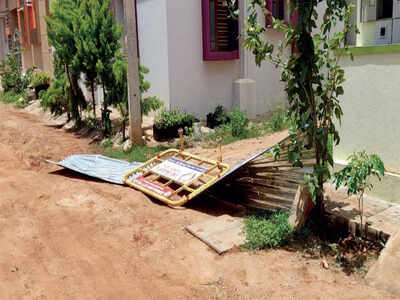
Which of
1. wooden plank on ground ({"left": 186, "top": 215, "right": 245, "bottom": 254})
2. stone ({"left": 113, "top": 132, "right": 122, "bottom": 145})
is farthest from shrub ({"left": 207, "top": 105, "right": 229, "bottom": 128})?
wooden plank on ground ({"left": 186, "top": 215, "right": 245, "bottom": 254})

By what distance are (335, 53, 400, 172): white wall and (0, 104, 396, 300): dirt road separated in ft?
5.99

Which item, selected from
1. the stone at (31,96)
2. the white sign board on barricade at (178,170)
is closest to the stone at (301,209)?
the white sign board on barricade at (178,170)

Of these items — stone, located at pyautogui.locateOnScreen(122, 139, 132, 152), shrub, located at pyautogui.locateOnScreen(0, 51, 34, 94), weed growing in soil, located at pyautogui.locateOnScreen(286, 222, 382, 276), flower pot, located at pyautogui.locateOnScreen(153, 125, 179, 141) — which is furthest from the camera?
shrub, located at pyautogui.locateOnScreen(0, 51, 34, 94)

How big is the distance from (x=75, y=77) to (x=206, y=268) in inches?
277

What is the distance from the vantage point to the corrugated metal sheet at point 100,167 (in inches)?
264

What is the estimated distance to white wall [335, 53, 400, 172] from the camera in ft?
16.3

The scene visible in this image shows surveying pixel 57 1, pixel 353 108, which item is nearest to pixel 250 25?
pixel 353 108

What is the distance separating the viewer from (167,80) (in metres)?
9.88

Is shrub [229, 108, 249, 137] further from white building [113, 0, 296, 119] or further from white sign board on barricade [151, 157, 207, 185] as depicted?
white sign board on barricade [151, 157, 207, 185]

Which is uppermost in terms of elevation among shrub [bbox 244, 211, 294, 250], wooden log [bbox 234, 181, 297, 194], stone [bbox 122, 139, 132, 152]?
wooden log [bbox 234, 181, 297, 194]

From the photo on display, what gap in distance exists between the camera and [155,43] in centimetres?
1005

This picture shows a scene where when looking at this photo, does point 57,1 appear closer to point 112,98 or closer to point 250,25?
point 112,98

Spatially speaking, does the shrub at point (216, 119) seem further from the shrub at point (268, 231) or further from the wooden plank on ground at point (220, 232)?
the shrub at point (268, 231)

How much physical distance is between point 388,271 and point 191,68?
24.0ft
